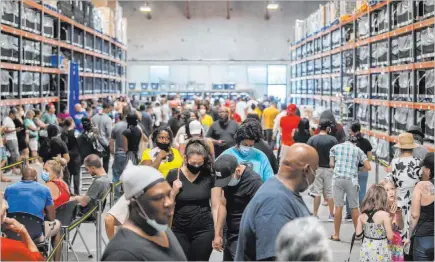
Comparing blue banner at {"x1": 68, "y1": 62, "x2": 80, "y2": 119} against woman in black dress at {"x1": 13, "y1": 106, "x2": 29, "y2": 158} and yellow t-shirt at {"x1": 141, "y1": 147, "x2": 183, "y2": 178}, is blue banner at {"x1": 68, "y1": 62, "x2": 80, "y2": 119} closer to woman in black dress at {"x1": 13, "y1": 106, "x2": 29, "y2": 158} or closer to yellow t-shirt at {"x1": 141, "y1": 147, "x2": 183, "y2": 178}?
woman in black dress at {"x1": 13, "y1": 106, "x2": 29, "y2": 158}

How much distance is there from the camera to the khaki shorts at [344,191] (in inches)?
380

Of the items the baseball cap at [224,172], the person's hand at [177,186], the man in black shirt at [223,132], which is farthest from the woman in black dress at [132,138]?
the baseball cap at [224,172]

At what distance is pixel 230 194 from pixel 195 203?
32 centimetres

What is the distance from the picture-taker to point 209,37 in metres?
41.7

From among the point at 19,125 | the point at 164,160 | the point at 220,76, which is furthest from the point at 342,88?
the point at 220,76

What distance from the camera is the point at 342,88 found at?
20828 millimetres

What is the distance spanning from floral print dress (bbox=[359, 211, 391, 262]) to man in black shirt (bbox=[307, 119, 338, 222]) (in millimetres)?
3441

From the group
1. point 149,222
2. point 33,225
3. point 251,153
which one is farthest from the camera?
point 33,225

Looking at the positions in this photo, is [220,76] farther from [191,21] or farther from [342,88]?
[342,88]

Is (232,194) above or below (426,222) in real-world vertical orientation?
above

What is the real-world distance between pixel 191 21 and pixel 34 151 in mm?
25425

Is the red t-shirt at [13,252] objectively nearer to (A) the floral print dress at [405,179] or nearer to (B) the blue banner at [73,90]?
(A) the floral print dress at [405,179]

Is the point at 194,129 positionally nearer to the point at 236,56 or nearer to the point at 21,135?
Answer: the point at 21,135

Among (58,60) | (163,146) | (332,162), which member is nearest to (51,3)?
(58,60)
